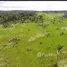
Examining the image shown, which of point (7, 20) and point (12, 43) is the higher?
point (12, 43)

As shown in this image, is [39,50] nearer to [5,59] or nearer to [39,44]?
[39,44]

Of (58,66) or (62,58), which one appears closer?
(58,66)

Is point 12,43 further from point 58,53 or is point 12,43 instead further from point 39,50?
point 58,53

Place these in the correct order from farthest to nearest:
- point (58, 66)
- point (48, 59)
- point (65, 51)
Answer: point (65, 51) → point (48, 59) → point (58, 66)

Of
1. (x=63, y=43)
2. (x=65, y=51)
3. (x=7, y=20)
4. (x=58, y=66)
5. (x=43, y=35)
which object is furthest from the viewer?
(x=7, y=20)

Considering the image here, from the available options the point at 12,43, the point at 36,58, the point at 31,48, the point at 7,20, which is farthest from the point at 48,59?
the point at 7,20

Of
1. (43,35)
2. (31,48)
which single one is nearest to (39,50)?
(31,48)

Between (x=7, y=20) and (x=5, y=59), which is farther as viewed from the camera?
(x=7, y=20)

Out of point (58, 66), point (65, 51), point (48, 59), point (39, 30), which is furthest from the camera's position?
point (39, 30)

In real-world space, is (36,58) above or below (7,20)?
above
